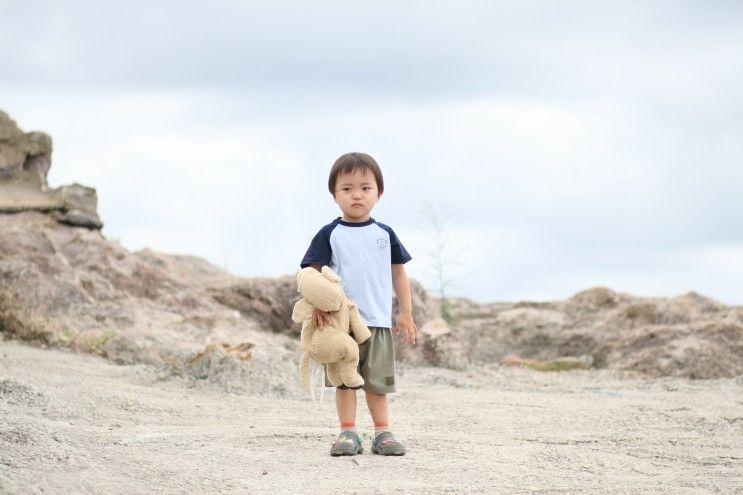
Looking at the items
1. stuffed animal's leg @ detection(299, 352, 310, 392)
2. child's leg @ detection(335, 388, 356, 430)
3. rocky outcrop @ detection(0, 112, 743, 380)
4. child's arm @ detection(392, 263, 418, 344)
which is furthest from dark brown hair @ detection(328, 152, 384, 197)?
rocky outcrop @ detection(0, 112, 743, 380)

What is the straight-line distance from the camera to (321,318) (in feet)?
19.5

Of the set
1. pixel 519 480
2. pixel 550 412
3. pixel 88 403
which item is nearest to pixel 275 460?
pixel 519 480

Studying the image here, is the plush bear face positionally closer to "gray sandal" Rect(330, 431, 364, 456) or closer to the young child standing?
the young child standing

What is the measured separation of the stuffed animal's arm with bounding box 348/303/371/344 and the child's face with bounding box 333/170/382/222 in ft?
2.07

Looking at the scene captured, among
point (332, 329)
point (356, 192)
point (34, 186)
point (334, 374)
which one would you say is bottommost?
point (334, 374)

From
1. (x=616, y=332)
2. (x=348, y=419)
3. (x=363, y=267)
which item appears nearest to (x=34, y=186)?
(x=363, y=267)

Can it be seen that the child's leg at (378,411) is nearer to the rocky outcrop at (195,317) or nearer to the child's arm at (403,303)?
the child's arm at (403,303)

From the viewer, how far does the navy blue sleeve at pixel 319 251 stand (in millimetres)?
6191

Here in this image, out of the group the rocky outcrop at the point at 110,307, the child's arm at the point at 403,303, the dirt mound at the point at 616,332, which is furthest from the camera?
the dirt mound at the point at 616,332

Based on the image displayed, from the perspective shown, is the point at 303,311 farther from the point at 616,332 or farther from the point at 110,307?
the point at 616,332

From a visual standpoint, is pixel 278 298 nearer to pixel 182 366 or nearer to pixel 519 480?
pixel 182 366

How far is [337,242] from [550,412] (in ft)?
10.7

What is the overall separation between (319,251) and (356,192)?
442mm

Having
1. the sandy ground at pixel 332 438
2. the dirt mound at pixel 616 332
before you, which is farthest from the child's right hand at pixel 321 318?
the dirt mound at pixel 616 332
